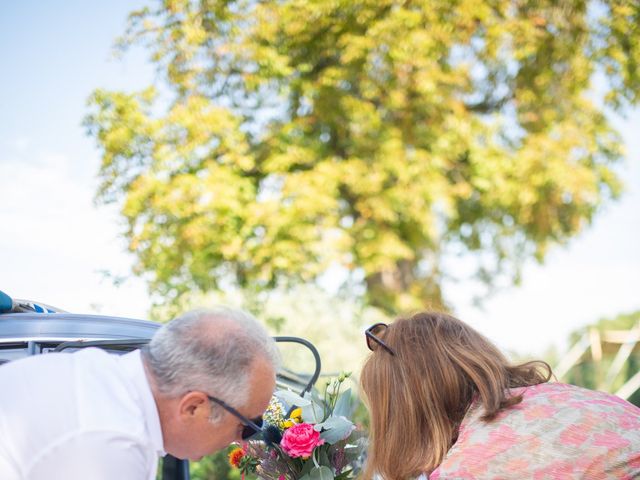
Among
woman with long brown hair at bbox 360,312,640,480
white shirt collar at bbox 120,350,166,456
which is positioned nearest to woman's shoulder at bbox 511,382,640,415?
woman with long brown hair at bbox 360,312,640,480

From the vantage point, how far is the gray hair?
1.80 metres

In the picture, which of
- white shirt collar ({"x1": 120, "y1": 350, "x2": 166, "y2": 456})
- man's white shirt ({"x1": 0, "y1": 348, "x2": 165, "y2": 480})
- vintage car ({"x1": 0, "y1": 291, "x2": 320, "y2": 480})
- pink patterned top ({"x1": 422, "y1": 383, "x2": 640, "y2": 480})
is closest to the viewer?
man's white shirt ({"x1": 0, "y1": 348, "x2": 165, "y2": 480})

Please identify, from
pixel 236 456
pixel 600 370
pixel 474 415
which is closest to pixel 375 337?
pixel 474 415

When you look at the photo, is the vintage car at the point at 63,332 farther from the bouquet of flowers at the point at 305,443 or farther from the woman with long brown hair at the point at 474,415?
the woman with long brown hair at the point at 474,415

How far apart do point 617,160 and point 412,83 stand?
3.59 meters

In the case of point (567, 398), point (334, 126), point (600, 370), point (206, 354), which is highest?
point (334, 126)

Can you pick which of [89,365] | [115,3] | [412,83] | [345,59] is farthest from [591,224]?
[89,365]

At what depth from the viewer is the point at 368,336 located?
239cm

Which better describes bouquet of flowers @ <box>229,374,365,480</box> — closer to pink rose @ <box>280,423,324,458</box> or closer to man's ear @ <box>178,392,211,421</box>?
pink rose @ <box>280,423,324,458</box>

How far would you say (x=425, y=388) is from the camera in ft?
7.42

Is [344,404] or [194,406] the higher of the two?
[194,406]

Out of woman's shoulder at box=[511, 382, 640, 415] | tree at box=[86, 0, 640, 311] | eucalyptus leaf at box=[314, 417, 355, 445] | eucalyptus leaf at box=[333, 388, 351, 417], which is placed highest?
tree at box=[86, 0, 640, 311]

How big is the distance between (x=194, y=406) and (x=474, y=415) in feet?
2.76

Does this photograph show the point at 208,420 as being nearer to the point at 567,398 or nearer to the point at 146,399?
the point at 146,399
